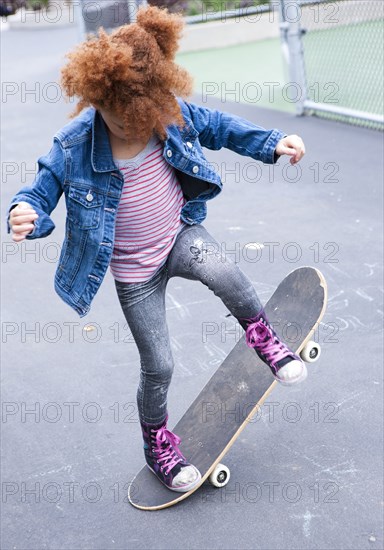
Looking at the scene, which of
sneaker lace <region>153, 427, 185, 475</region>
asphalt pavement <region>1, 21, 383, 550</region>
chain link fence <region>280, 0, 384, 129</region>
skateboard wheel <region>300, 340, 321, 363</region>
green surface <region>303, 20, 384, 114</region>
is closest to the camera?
asphalt pavement <region>1, 21, 383, 550</region>

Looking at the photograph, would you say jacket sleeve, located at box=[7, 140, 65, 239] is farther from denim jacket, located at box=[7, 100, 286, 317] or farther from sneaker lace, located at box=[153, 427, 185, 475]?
sneaker lace, located at box=[153, 427, 185, 475]

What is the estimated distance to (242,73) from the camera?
11500 millimetres

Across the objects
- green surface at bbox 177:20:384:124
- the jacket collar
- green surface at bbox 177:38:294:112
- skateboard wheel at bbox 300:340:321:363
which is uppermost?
the jacket collar

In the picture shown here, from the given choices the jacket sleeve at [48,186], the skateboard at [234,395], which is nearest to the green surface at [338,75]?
the skateboard at [234,395]

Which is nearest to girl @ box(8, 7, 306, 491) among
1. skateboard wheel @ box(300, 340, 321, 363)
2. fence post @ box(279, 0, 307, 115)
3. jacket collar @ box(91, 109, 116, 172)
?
jacket collar @ box(91, 109, 116, 172)

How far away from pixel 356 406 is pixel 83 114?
169 cm

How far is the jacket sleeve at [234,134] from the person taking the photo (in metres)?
2.77

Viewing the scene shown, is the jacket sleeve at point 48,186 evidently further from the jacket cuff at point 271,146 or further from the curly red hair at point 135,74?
the jacket cuff at point 271,146

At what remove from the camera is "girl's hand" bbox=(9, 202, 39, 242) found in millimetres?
2434

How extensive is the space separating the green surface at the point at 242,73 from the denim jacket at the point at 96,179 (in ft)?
21.3

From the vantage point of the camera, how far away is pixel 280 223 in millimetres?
5723

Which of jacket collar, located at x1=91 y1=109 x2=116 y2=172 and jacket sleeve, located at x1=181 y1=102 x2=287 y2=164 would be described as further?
jacket sleeve, located at x1=181 y1=102 x2=287 y2=164

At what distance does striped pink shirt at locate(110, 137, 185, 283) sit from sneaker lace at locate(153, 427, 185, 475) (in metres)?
0.64

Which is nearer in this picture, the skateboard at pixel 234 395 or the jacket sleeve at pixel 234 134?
the jacket sleeve at pixel 234 134
